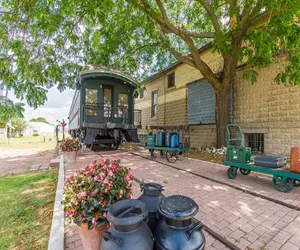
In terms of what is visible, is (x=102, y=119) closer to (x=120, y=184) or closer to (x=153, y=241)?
(x=120, y=184)

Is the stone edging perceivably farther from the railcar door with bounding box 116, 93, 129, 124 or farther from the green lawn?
the railcar door with bounding box 116, 93, 129, 124

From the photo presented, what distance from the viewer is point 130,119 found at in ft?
35.4

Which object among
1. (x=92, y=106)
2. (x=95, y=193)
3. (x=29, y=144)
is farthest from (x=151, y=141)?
(x=29, y=144)

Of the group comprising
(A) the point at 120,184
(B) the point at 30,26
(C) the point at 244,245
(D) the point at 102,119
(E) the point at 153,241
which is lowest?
(C) the point at 244,245

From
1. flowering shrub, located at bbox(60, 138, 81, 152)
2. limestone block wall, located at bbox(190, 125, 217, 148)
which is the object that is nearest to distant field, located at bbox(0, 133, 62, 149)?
flowering shrub, located at bbox(60, 138, 81, 152)

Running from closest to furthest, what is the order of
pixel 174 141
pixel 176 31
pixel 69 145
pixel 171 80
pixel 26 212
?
pixel 26 212 < pixel 69 145 < pixel 174 141 < pixel 176 31 < pixel 171 80

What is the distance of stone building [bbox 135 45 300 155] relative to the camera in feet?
23.6

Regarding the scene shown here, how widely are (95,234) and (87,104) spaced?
8414mm

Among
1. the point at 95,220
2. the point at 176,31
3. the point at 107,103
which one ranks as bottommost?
the point at 95,220

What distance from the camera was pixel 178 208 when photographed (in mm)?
1454

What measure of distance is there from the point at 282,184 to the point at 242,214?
1759 millimetres

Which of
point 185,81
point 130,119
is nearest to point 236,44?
point 185,81

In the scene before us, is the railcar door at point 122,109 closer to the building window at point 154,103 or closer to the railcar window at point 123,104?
the railcar window at point 123,104

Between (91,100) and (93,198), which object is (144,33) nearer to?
(91,100)
